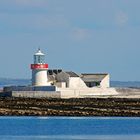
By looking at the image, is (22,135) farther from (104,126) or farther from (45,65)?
(45,65)

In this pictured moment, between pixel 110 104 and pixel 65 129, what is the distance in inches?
738

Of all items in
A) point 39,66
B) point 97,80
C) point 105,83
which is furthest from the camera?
point 105,83

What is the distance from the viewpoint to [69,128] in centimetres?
5238

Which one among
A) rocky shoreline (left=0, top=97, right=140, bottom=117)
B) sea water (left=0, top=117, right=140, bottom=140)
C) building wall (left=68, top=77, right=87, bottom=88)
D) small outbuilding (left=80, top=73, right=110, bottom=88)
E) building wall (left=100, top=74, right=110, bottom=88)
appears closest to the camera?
sea water (left=0, top=117, right=140, bottom=140)

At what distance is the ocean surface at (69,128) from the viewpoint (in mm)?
46438

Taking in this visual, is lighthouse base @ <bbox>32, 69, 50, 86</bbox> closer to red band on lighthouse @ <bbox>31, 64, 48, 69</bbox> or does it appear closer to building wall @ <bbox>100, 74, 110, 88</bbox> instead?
red band on lighthouse @ <bbox>31, 64, 48, 69</bbox>

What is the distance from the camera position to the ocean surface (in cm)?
4644

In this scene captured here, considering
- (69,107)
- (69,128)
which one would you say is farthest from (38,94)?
(69,128)

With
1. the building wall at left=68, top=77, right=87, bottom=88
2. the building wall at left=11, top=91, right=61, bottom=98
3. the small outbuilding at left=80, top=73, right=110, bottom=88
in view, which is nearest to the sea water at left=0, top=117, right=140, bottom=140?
the building wall at left=11, top=91, right=61, bottom=98

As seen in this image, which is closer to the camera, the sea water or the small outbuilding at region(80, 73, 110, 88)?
the sea water

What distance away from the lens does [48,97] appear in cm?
7669

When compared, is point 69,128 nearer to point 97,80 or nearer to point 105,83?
point 97,80

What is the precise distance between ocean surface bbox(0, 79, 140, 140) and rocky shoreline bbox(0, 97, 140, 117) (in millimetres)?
1992

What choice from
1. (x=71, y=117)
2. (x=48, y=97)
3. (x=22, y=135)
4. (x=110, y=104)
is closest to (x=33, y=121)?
(x=71, y=117)
